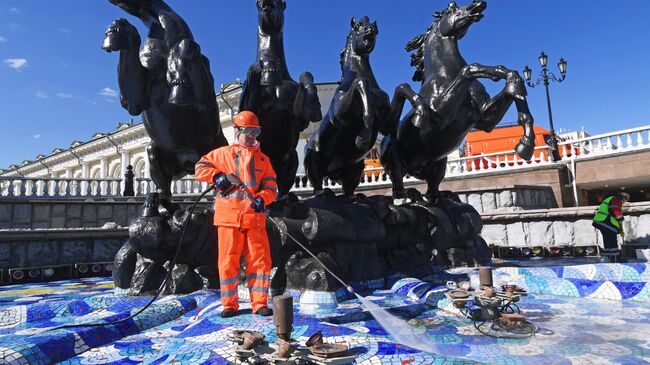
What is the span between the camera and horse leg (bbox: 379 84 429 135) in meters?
5.76

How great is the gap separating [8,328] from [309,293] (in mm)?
2571

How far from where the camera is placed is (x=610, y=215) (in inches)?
281

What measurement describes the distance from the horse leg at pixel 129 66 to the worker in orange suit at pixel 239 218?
1.56 metres

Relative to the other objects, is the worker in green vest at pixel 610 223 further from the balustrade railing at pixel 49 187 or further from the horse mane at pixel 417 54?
the balustrade railing at pixel 49 187

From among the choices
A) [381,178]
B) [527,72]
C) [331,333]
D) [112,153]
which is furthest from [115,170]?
[331,333]

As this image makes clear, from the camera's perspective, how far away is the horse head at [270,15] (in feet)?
18.8

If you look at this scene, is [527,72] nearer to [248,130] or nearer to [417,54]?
[417,54]

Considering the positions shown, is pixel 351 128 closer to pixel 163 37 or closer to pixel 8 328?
pixel 163 37

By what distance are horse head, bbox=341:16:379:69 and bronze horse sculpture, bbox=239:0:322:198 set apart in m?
0.98

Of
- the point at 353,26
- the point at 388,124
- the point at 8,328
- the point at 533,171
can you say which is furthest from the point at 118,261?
the point at 533,171

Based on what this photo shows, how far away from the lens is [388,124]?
6113 mm

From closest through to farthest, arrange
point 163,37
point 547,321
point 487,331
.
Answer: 1. point 487,331
2. point 547,321
3. point 163,37

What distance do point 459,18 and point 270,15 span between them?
9.17 ft

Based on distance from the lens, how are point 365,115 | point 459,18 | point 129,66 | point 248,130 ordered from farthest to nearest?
point 459,18 < point 365,115 < point 129,66 < point 248,130
